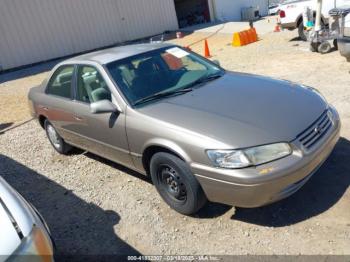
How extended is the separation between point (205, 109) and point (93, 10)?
15.9 meters

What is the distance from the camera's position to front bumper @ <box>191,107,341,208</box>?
2.94 meters

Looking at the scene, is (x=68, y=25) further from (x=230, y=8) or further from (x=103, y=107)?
(x=103, y=107)

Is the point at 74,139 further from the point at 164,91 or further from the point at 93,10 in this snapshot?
the point at 93,10

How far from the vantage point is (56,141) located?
19.1 feet

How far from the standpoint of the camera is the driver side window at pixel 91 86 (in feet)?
13.7

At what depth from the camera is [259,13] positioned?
25.7m

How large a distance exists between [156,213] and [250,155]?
1.37 meters

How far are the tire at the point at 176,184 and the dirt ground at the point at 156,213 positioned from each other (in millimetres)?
179

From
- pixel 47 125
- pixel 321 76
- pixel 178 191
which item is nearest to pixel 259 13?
pixel 321 76

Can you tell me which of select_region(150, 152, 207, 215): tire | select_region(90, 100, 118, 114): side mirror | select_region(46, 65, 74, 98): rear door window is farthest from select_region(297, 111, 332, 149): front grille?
select_region(46, 65, 74, 98): rear door window

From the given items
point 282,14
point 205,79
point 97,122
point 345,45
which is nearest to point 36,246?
point 97,122

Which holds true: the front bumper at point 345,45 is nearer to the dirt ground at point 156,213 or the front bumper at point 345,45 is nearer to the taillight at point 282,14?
the dirt ground at point 156,213

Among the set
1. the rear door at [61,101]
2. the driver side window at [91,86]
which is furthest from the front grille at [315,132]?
the rear door at [61,101]

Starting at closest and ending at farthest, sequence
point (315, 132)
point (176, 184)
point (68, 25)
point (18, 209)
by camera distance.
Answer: point (18, 209)
point (315, 132)
point (176, 184)
point (68, 25)
